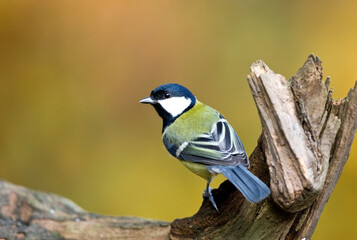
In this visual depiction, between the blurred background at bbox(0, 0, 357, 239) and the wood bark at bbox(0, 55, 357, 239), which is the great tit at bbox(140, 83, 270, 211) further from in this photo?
the blurred background at bbox(0, 0, 357, 239)

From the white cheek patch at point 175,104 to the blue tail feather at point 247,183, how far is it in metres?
0.37

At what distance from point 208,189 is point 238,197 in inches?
3.3

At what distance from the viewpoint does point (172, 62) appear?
2.53 meters

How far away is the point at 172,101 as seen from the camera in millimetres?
1641

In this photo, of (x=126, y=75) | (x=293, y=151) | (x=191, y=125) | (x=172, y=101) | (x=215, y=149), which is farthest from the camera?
(x=126, y=75)

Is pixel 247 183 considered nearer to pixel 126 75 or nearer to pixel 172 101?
pixel 172 101

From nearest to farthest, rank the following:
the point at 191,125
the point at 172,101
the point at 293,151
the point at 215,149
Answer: the point at 293,151
the point at 215,149
the point at 191,125
the point at 172,101

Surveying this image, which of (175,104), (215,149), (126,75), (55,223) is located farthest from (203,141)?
(126,75)

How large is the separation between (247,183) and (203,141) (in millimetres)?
301

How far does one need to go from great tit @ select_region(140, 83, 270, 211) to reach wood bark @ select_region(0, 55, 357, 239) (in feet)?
0.17

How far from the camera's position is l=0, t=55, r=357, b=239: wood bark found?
1.08 metres

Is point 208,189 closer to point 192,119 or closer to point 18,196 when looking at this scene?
point 192,119

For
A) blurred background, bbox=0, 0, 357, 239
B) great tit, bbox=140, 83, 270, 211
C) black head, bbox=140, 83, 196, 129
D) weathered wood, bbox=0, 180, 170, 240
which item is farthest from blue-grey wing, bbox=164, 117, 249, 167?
blurred background, bbox=0, 0, 357, 239

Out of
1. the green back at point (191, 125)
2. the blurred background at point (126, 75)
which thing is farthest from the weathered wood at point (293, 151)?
the blurred background at point (126, 75)
